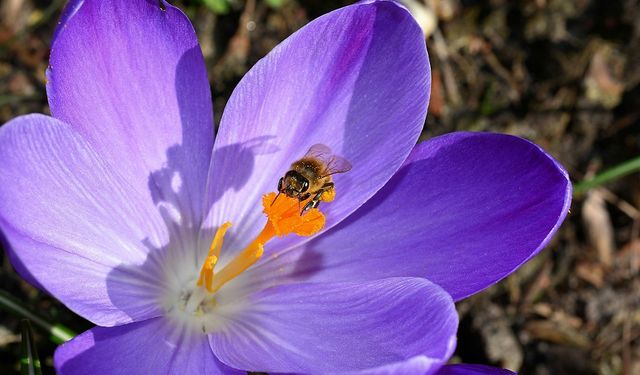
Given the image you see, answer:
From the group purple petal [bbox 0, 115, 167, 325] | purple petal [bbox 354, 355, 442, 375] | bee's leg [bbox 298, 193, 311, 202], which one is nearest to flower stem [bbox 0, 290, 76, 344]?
purple petal [bbox 0, 115, 167, 325]

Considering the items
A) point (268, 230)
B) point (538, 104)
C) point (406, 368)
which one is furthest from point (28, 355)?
point (538, 104)

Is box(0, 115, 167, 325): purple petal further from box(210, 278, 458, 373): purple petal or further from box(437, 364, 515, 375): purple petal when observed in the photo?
Result: box(437, 364, 515, 375): purple petal

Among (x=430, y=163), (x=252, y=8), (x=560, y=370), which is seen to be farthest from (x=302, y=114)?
(x=560, y=370)

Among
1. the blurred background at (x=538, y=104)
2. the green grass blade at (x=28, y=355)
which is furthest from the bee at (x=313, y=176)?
the blurred background at (x=538, y=104)

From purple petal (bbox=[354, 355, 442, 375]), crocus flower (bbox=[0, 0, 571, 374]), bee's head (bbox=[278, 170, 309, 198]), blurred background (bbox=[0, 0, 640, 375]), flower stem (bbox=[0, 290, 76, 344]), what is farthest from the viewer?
blurred background (bbox=[0, 0, 640, 375])

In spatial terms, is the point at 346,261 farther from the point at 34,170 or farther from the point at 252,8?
the point at 252,8

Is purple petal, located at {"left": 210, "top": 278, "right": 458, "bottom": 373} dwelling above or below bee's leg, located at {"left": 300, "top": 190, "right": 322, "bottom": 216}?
below

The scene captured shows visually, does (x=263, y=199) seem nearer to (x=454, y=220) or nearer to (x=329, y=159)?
(x=329, y=159)
